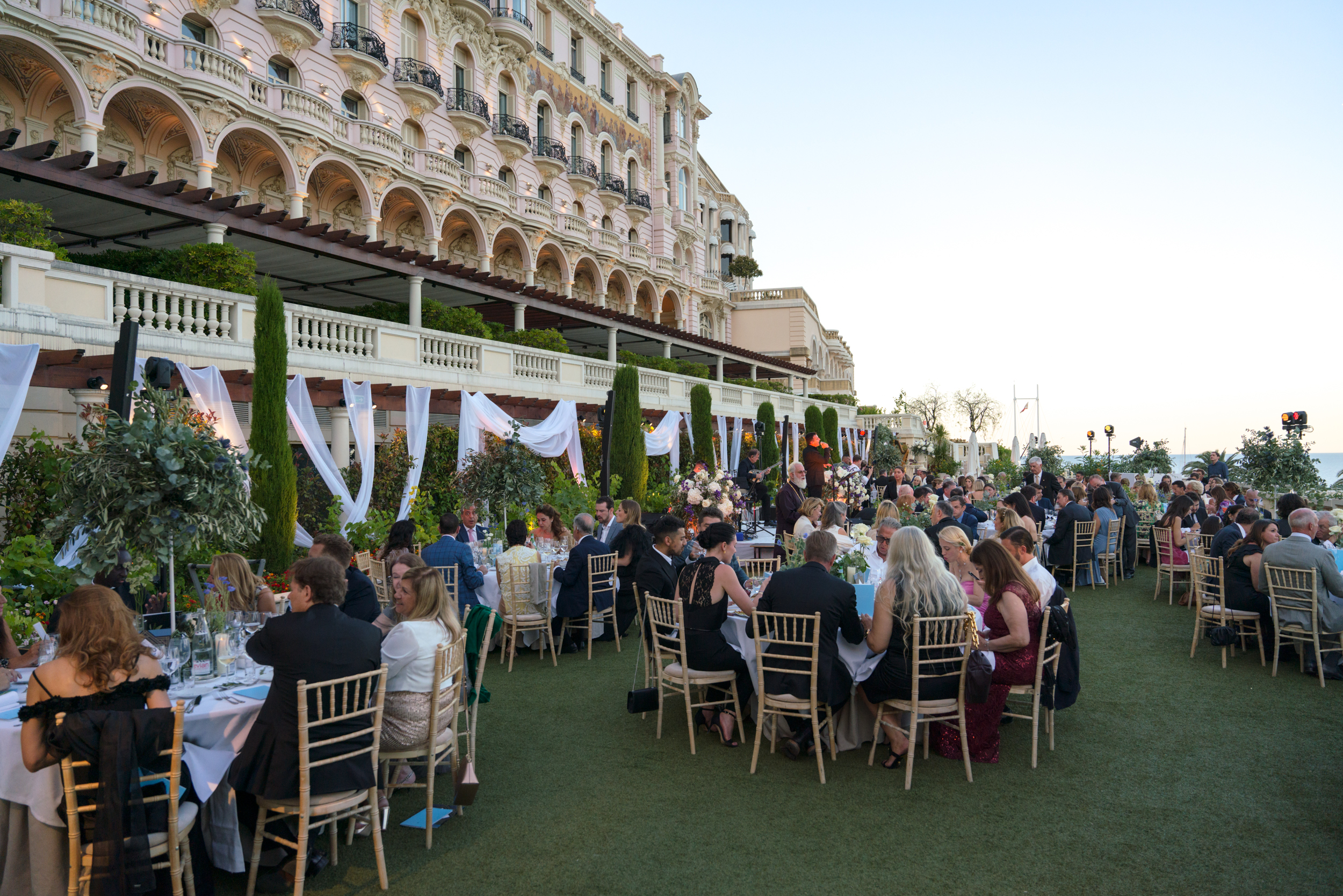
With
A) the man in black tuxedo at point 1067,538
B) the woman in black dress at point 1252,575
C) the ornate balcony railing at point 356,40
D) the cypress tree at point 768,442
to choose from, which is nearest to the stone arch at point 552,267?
the ornate balcony railing at point 356,40

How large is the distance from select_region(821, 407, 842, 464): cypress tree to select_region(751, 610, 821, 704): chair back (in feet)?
66.2

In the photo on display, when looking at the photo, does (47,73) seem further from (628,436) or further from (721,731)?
(721,731)

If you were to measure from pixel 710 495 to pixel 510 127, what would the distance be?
1995cm

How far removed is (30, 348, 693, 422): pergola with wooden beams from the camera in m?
7.19

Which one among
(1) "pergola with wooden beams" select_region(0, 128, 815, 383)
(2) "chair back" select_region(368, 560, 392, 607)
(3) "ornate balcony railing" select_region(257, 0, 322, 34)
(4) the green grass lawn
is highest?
(3) "ornate balcony railing" select_region(257, 0, 322, 34)

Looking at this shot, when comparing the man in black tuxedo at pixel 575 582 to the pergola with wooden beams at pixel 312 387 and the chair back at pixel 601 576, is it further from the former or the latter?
the pergola with wooden beams at pixel 312 387

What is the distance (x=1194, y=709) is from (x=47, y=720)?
272 inches

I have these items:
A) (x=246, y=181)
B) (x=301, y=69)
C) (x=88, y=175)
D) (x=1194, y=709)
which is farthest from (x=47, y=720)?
(x=301, y=69)

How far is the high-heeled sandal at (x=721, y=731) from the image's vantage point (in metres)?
5.32

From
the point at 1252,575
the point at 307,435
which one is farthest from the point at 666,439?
the point at 1252,575

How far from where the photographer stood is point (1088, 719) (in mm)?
5715

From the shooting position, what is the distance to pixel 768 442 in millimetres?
20016

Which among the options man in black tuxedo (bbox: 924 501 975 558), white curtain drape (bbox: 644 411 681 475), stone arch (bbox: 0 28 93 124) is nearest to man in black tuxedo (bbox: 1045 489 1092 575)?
man in black tuxedo (bbox: 924 501 975 558)

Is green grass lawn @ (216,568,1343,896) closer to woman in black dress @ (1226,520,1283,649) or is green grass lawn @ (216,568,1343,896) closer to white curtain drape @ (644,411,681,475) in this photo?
woman in black dress @ (1226,520,1283,649)
